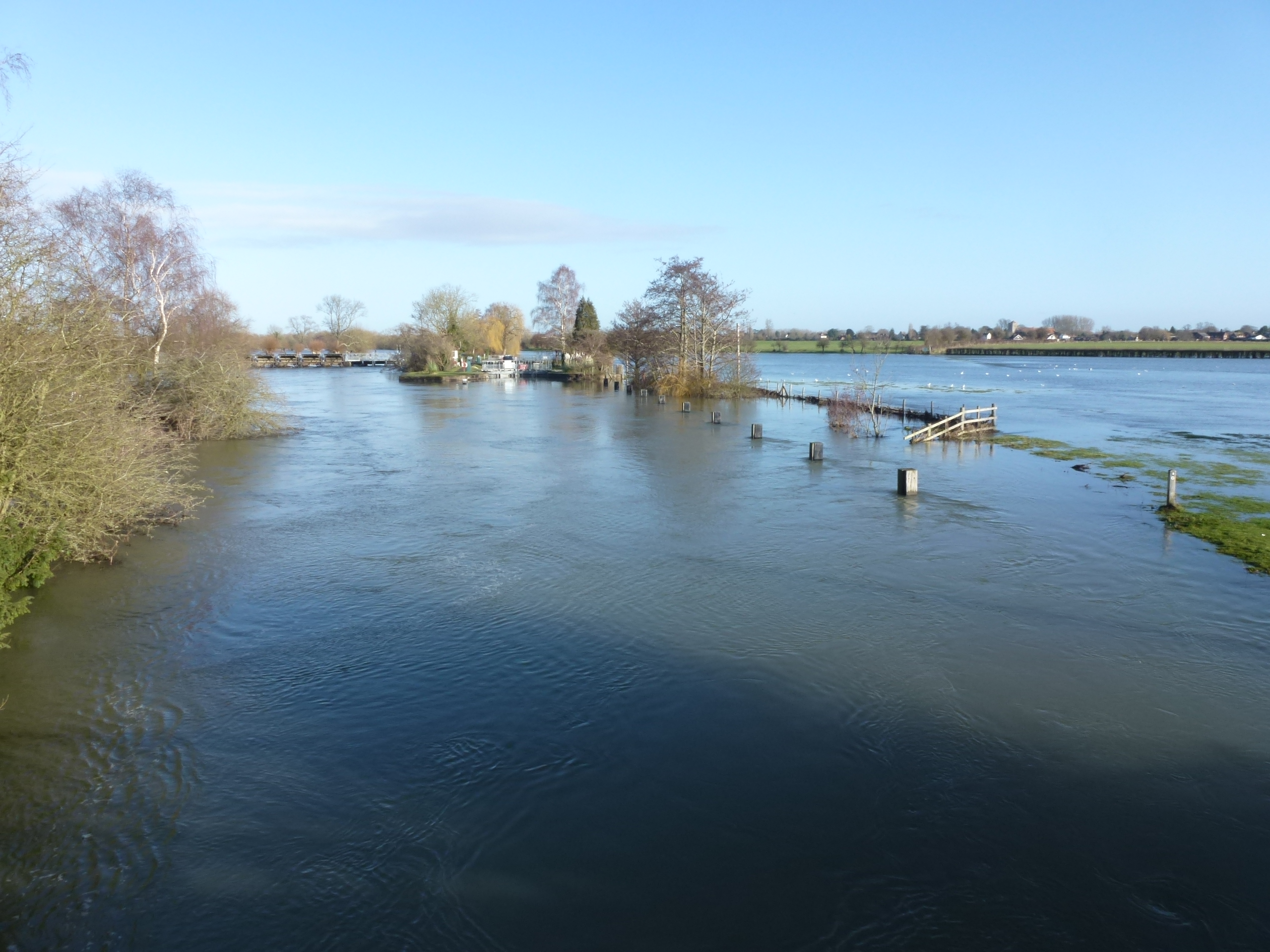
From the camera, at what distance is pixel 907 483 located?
1922cm

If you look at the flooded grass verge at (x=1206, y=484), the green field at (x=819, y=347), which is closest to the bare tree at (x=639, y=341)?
the flooded grass verge at (x=1206, y=484)

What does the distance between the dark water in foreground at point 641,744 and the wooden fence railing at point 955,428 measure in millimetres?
14636

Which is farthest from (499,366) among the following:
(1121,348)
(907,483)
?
(1121,348)

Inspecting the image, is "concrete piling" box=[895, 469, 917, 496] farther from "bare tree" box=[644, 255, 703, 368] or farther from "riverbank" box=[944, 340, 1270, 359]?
"riverbank" box=[944, 340, 1270, 359]

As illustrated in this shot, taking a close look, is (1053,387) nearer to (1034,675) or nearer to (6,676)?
(1034,675)

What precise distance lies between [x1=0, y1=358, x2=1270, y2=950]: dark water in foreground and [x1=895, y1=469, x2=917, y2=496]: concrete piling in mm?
3787

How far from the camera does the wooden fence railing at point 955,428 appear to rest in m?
29.8

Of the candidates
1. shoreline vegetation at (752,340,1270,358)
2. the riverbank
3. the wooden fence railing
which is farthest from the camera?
shoreline vegetation at (752,340,1270,358)

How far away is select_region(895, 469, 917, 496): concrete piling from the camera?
19.2m

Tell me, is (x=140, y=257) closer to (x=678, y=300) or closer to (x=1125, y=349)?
(x=678, y=300)

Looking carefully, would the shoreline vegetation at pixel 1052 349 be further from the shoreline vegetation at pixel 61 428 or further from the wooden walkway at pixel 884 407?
the shoreline vegetation at pixel 61 428

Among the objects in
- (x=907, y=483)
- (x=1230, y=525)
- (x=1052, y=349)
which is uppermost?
(x=1052, y=349)

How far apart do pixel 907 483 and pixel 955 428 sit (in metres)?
14.0

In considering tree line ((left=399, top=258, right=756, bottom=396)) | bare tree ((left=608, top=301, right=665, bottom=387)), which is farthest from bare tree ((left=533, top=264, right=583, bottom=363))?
bare tree ((left=608, top=301, right=665, bottom=387))
